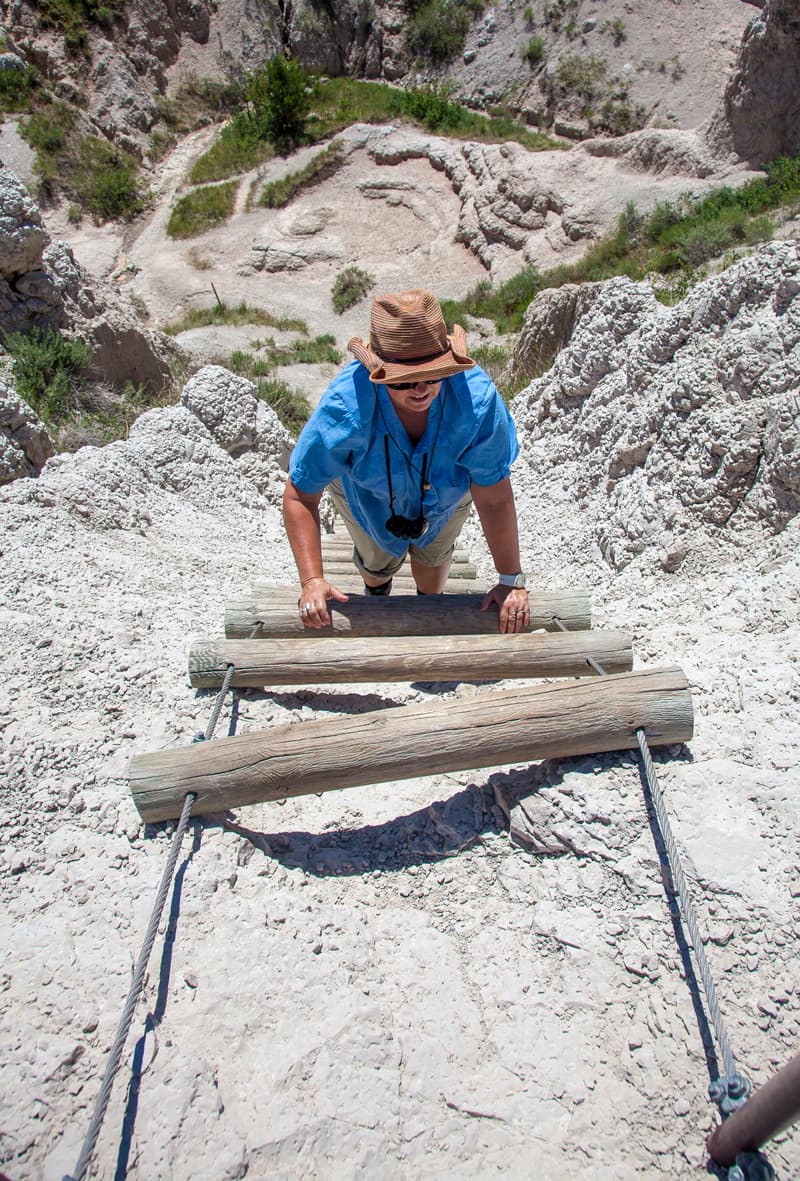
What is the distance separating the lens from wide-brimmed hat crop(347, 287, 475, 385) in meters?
2.13

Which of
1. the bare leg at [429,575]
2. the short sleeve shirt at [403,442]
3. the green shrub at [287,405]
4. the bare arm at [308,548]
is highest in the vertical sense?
the short sleeve shirt at [403,442]

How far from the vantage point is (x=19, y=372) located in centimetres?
661

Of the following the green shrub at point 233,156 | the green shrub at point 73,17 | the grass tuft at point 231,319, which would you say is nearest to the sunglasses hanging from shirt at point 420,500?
the grass tuft at point 231,319

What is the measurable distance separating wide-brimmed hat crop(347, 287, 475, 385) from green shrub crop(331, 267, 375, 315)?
16091 millimetres

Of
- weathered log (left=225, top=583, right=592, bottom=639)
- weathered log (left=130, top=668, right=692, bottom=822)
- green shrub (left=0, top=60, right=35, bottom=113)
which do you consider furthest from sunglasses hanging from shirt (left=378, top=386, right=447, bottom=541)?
green shrub (left=0, top=60, right=35, bottom=113)

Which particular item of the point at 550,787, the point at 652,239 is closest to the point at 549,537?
the point at 550,787

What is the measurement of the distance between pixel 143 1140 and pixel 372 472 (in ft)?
6.78

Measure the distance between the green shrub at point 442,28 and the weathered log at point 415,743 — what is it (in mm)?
27091

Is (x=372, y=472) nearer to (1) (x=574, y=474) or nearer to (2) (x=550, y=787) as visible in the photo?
(2) (x=550, y=787)

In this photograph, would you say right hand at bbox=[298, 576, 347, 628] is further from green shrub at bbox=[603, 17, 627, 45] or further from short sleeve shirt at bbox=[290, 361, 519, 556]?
green shrub at bbox=[603, 17, 627, 45]

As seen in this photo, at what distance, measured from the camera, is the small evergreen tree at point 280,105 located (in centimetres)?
2011

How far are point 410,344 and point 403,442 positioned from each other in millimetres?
413

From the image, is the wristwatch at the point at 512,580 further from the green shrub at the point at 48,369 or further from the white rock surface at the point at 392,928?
the green shrub at the point at 48,369

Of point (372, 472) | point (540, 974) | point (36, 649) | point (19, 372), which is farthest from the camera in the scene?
point (19, 372)
